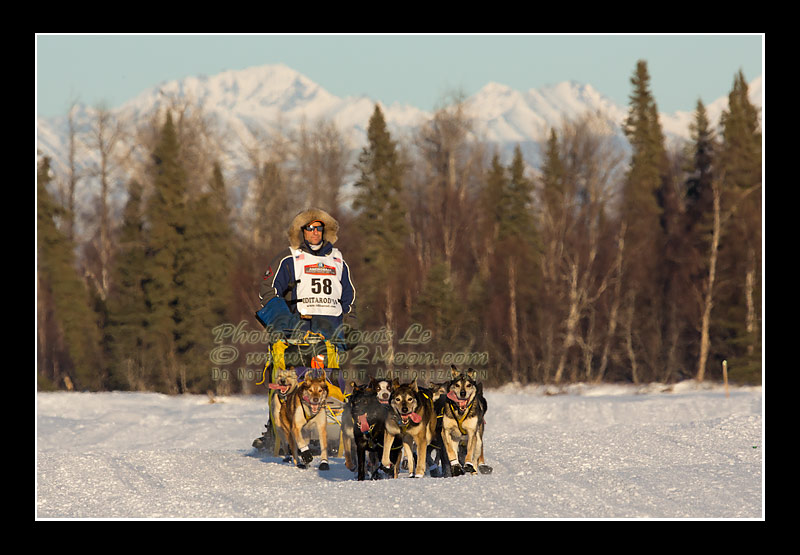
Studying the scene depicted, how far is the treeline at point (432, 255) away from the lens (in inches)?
1388

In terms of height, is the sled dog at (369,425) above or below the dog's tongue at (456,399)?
below

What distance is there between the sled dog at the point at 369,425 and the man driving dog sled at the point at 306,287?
5.53 feet

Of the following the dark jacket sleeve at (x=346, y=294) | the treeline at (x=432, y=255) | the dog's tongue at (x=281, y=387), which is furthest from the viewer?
the treeline at (x=432, y=255)

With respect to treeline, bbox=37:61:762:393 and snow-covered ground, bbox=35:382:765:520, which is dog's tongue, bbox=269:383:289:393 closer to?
snow-covered ground, bbox=35:382:765:520

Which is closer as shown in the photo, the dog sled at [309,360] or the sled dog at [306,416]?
the sled dog at [306,416]

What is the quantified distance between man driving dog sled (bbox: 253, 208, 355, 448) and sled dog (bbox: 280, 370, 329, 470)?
0.71 metres

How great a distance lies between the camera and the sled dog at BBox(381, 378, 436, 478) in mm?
10133

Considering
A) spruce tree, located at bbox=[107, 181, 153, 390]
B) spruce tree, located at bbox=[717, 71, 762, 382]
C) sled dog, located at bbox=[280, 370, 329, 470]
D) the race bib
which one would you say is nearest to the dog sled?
sled dog, located at bbox=[280, 370, 329, 470]

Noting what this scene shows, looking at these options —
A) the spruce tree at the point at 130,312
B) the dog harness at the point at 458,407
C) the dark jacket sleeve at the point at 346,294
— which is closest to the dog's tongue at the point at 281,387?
the dark jacket sleeve at the point at 346,294

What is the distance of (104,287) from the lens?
133ft

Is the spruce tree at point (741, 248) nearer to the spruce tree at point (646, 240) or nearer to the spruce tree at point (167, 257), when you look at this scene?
the spruce tree at point (646, 240)

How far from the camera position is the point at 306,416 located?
446 inches

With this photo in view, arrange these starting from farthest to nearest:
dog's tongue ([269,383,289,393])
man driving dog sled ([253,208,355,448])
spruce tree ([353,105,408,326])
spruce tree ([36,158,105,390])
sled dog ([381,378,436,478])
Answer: spruce tree ([353,105,408,326]) → spruce tree ([36,158,105,390]) → man driving dog sled ([253,208,355,448]) → dog's tongue ([269,383,289,393]) → sled dog ([381,378,436,478])

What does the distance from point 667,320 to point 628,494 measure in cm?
2946
